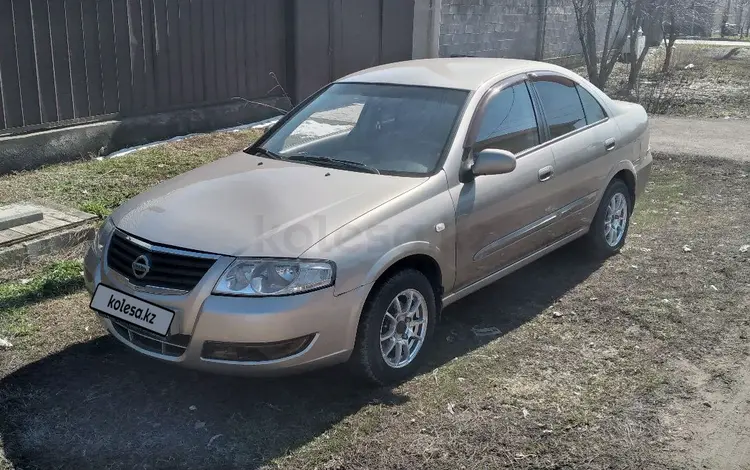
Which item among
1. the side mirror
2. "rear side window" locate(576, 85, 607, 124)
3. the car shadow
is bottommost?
the car shadow

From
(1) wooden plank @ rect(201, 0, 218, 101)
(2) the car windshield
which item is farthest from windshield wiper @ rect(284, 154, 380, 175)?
(1) wooden plank @ rect(201, 0, 218, 101)

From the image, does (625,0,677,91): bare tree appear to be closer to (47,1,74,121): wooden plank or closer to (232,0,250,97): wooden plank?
(232,0,250,97): wooden plank

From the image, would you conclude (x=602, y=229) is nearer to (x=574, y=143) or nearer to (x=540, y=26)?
(x=574, y=143)

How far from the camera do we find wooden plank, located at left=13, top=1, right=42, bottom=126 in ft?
25.1

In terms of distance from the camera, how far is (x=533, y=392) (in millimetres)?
4105

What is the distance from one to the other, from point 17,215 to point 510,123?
3.95 m

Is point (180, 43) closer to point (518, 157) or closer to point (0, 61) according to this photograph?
point (0, 61)

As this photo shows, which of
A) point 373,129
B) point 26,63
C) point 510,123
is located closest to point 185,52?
point 26,63

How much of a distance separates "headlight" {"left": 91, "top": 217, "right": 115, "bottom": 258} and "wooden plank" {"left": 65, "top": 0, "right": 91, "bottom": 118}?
4584 millimetres

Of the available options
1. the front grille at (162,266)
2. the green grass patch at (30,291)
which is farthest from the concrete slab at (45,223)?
the front grille at (162,266)

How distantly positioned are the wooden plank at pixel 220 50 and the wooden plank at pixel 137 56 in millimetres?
1170

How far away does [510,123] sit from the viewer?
5.00 m

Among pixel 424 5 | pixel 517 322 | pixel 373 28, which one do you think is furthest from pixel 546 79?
pixel 424 5

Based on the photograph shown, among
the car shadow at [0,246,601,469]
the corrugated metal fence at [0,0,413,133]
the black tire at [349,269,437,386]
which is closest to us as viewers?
the car shadow at [0,246,601,469]
